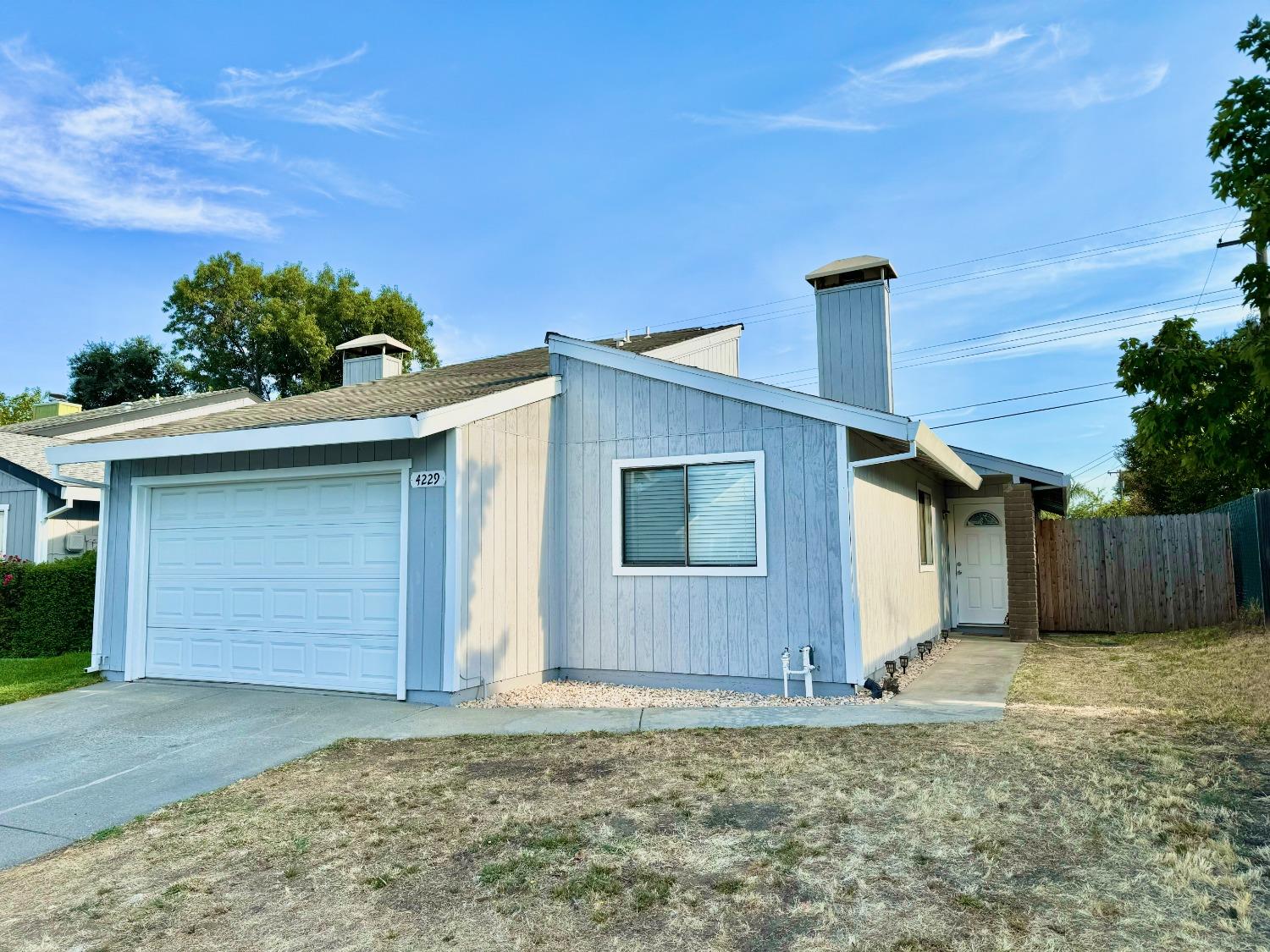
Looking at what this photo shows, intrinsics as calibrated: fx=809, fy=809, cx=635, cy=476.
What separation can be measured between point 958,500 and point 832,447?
25.0ft

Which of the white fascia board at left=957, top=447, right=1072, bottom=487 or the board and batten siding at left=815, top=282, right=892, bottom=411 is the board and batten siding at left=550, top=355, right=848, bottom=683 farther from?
the white fascia board at left=957, top=447, right=1072, bottom=487

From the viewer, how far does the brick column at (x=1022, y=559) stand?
11797 mm

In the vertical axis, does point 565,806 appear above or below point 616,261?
below

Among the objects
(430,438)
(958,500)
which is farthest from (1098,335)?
(430,438)

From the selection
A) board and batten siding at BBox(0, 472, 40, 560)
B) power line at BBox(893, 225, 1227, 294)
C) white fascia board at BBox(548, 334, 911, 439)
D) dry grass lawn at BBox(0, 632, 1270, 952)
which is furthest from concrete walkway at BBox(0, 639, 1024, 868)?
power line at BBox(893, 225, 1227, 294)

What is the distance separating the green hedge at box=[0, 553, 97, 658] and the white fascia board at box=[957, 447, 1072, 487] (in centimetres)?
1245

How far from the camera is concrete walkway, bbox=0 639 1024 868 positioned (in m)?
4.72

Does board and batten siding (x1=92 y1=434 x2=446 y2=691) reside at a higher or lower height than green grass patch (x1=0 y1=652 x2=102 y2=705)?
higher

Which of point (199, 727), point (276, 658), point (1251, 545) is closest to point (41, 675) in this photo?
point (276, 658)

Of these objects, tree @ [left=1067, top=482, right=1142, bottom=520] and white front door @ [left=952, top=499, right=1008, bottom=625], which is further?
tree @ [left=1067, top=482, right=1142, bottom=520]

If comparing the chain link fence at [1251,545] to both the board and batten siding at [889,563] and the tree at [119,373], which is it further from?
the tree at [119,373]

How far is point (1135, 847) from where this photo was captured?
11.3 ft

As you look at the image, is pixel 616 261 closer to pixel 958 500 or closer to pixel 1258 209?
pixel 958 500

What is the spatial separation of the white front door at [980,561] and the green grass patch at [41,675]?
12.4 metres
